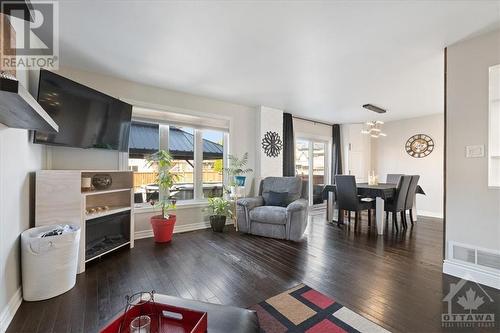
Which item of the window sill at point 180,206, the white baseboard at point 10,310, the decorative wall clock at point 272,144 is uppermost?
the decorative wall clock at point 272,144

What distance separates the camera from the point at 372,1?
5.70 feet

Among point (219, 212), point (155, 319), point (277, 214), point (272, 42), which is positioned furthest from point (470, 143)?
point (219, 212)

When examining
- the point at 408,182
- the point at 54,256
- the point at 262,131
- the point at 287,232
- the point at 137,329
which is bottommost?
the point at 287,232

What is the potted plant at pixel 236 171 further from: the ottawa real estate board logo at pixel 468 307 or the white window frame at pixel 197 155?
the ottawa real estate board logo at pixel 468 307

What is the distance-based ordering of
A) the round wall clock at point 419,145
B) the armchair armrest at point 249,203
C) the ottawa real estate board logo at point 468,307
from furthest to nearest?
the round wall clock at point 419,145
the armchair armrest at point 249,203
the ottawa real estate board logo at point 468,307

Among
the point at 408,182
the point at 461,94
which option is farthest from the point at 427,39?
the point at 408,182

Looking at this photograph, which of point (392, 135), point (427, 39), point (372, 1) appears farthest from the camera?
point (392, 135)

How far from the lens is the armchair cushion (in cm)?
380

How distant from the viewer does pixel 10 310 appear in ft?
5.35

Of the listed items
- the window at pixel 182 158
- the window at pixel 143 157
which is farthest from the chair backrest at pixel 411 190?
the window at pixel 143 157

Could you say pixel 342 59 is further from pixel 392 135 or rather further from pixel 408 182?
pixel 392 135

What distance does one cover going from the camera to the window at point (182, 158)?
3.62 meters

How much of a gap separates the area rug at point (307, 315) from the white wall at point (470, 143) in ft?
5.21

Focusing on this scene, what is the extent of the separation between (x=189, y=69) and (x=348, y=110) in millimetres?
3739
